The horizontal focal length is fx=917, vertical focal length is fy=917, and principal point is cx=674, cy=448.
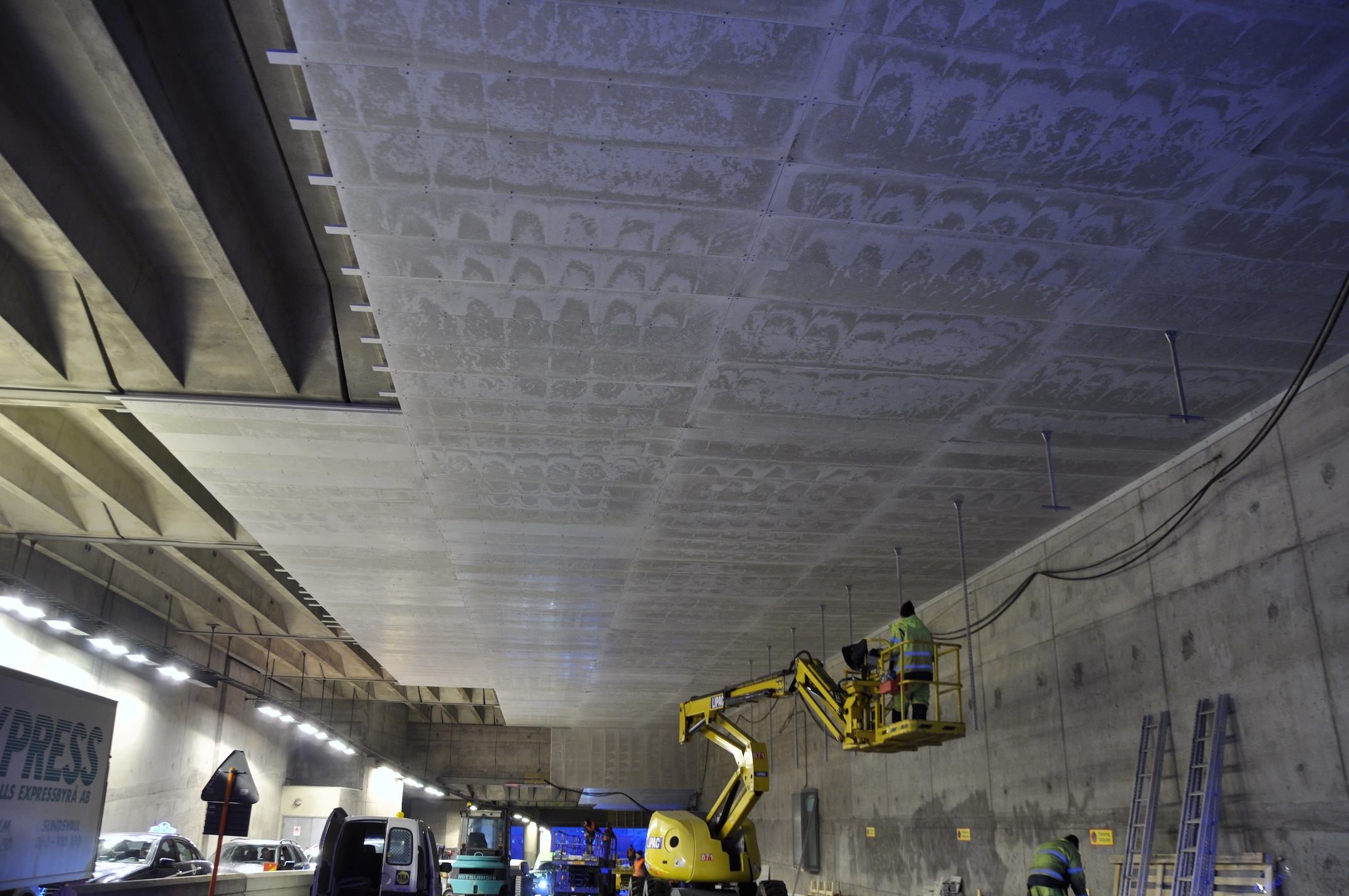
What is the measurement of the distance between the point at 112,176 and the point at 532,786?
148ft

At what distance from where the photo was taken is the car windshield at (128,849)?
16.6 meters

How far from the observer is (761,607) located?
18.0 metres

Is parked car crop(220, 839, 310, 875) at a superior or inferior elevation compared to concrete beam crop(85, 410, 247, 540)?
inferior

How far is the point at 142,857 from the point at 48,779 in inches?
481

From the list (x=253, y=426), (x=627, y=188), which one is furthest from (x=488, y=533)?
(x=627, y=188)

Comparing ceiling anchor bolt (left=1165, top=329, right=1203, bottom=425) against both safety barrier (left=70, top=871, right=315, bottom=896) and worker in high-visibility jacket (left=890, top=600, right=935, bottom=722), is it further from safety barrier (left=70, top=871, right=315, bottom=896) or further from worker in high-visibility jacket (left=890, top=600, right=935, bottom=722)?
safety barrier (left=70, top=871, right=315, bottom=896)

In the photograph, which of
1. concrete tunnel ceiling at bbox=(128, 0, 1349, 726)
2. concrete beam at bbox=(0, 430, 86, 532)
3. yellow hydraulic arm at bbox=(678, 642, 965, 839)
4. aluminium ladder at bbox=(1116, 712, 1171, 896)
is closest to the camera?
concrete tunnel ceiling at bbox=(128, 0, 1349, 726)

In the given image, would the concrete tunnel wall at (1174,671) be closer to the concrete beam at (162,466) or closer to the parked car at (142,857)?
the concrete beam at (162,466)

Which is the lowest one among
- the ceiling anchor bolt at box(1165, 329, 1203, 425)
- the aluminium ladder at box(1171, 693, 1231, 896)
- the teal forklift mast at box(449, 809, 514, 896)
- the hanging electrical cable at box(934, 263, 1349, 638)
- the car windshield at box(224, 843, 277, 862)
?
the teal forklift mast at box(449, 809, 514, 896)

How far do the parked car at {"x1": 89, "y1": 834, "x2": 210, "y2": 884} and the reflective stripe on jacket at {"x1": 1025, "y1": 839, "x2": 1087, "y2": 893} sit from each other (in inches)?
575

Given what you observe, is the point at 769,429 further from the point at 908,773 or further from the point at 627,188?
the point at 908,773

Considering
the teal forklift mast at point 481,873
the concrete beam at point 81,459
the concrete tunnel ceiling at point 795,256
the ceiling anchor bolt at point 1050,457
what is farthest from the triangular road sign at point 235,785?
the teal forklift mast at point 481,873

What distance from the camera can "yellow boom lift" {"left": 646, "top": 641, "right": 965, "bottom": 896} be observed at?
11.7 m

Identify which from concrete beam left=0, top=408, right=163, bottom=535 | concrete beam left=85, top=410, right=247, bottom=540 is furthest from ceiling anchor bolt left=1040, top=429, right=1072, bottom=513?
concrete beam left=0, top=408, right=163, bottom=535
